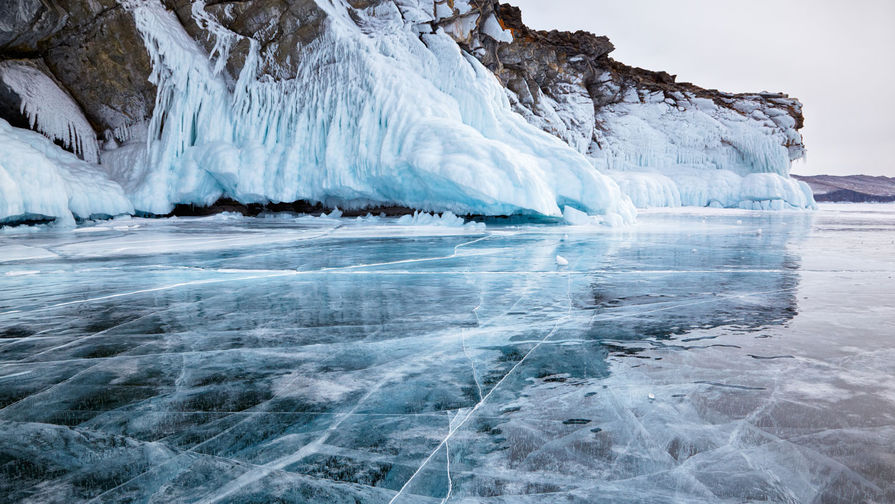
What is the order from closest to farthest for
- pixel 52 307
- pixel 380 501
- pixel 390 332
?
pixel 380 501, pixel 390 332, pixel 52 307

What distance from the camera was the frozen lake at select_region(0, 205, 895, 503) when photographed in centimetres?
137

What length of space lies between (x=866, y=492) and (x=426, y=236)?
25.4ft

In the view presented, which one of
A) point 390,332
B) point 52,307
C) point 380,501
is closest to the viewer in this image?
point 380,501

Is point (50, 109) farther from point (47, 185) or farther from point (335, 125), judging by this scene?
point (335, 125)

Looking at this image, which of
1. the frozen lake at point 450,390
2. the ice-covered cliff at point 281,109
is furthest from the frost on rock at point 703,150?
the frozen lake at point 450,390

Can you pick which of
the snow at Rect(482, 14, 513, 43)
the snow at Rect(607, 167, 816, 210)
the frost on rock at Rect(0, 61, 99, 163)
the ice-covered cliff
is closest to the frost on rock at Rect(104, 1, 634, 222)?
the ice-covered cliff

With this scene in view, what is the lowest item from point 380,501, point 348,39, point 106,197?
point 380,501

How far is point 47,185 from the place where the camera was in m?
9.71

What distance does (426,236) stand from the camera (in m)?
8.84

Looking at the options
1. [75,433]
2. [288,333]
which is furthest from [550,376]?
[75,433]

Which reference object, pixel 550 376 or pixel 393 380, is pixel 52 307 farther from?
pixel 550 376

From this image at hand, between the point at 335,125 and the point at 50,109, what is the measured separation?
21.2 feet

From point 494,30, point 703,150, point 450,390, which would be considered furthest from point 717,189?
point 450,390

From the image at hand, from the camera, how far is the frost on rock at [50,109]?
1118cm
